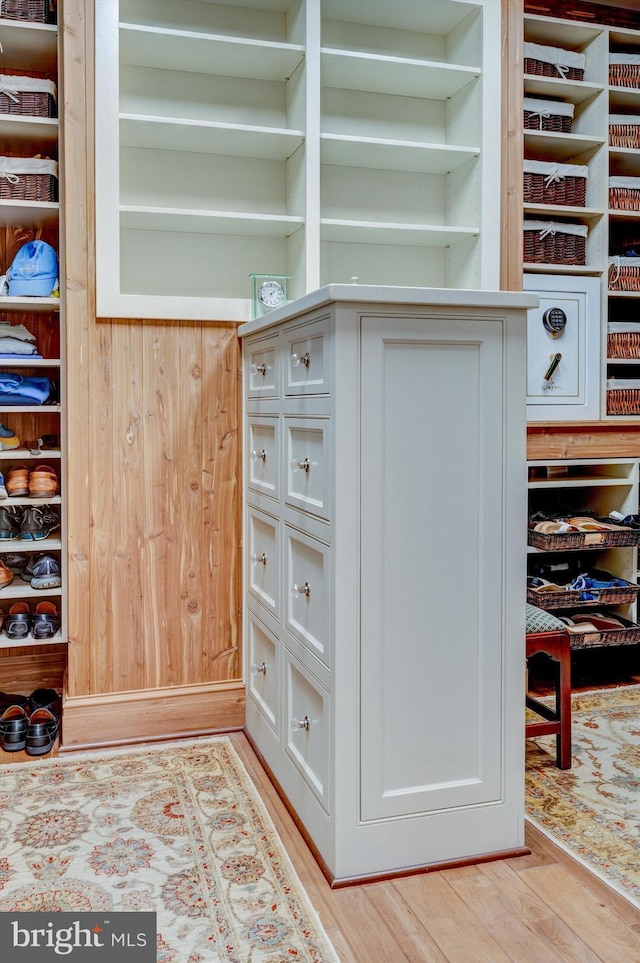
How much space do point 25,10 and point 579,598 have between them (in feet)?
9.21

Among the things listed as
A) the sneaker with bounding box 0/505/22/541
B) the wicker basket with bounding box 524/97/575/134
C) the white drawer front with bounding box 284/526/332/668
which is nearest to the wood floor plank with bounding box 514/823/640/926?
the white drawer front with bounding box 284/526/332/668

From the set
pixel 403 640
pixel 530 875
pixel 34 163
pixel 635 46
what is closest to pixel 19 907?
pixel 403 640

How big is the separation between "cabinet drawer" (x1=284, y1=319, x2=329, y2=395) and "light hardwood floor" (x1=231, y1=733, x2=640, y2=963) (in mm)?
1096

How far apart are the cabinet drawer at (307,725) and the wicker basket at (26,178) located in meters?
1.67

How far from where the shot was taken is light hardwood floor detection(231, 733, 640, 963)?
1.56 m

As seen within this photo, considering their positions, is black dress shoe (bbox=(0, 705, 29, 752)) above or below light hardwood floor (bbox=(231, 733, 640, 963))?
above

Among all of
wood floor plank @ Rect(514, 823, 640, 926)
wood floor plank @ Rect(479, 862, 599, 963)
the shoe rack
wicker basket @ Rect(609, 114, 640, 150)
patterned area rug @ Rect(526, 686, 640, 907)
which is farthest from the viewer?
wicker basket @ Rect(609, 114, 640, 150)

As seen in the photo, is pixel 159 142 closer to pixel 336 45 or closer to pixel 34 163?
pixel 34 163

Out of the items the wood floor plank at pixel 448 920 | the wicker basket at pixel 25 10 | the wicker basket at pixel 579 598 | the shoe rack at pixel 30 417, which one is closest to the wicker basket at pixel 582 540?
the wicker basket at pixel 579 598

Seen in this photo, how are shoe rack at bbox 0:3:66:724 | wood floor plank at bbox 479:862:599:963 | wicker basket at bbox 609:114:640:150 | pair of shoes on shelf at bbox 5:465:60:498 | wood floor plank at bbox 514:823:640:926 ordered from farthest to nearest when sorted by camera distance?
wicker basket at bbox 609:114:640:150, pair of shoes on shelf at bbox 5:465:60:498, shoe rack at bbox 0:3:66:724, wood floor plank at bbox 514:823:640:926, wood floor plank at bbox 479:862:599:963

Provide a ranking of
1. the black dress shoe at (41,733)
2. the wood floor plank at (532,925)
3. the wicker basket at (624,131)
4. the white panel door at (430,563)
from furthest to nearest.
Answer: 1. the wicker basket at (624,131)
2. the black dress shoe at (41,733)
3. the white panel door at (430,563)
4. the wood floor plank at (532,925)

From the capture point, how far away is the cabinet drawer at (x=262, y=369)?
2.31 metres

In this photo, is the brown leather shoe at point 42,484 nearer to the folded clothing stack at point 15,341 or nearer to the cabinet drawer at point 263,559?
the folded clothing stack at point 15,341

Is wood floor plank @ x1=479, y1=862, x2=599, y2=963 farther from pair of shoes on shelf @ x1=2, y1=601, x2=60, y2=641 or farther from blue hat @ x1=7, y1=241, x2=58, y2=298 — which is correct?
blue hat @ x1=7, y1=241, x2=58, y2=298
